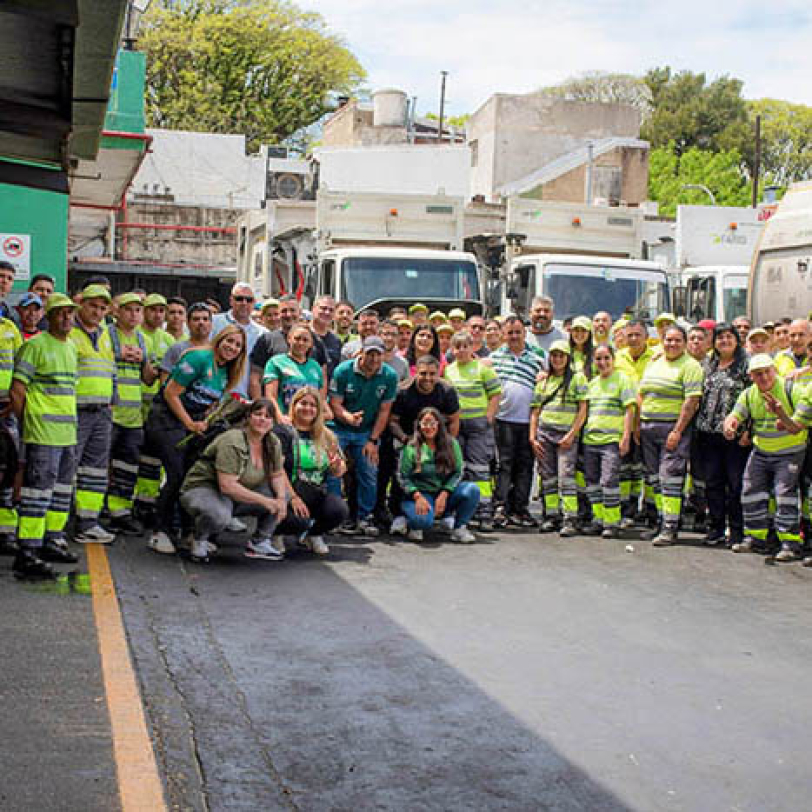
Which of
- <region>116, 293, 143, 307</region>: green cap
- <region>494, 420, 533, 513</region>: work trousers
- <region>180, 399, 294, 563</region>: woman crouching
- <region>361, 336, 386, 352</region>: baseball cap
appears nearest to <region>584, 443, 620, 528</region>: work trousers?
<region>494, 420, 533, 513</region>: work trousers

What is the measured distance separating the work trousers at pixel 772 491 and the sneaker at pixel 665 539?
0.61m

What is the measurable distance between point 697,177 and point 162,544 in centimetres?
5594

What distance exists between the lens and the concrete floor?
4.89 metres

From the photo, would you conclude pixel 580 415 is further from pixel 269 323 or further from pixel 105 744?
pixel 105 744

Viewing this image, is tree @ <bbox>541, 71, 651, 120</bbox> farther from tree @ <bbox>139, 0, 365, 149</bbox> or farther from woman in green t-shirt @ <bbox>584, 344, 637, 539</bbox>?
woman in green t-shirt @ <bbox>584, 344, 637, 539</bbox>

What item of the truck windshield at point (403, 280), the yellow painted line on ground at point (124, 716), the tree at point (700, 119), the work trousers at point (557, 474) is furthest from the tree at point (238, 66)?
the yellow painted line on ground at point (124, 716)

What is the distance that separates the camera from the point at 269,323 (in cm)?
1208

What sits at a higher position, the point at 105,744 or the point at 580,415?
the point at 580,415

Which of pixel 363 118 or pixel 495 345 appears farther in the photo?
pixel 363 118

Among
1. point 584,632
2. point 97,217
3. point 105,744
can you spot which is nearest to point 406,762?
point 105,744

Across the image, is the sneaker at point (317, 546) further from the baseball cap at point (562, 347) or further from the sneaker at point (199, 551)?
the baseball cap at point (562, 347)

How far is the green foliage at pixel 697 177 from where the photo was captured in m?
59.8

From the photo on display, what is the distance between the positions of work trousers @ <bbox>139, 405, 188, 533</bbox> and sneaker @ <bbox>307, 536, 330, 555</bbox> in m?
1.04

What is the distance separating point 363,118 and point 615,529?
1900 inches
